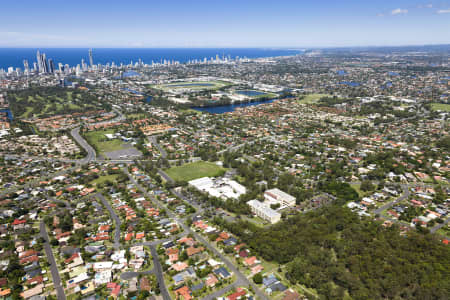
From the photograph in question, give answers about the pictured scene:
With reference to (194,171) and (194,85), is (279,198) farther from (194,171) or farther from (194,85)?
(194,85)

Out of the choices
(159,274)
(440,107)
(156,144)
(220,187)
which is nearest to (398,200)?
(220,187)

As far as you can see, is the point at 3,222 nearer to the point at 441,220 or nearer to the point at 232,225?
the point at 232,225

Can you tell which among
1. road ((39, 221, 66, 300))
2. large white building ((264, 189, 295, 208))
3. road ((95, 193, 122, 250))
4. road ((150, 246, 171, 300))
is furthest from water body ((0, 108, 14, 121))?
large white building ((264, 189, 295, 208))

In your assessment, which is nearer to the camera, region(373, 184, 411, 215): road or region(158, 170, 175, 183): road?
region(373, 184, 411, 215): road

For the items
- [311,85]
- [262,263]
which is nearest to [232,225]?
[262,263]

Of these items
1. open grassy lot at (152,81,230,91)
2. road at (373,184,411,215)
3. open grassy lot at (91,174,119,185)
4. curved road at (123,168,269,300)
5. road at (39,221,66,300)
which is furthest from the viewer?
open grassy lot at (152,81,230,91)

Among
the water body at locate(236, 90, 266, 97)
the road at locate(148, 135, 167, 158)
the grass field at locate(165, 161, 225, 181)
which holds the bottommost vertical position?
the grass field at locate(165, 161, 225, 181)

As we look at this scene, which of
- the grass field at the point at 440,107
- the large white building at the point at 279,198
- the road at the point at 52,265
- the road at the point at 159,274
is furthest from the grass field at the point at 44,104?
the grass field at the point at 440,107

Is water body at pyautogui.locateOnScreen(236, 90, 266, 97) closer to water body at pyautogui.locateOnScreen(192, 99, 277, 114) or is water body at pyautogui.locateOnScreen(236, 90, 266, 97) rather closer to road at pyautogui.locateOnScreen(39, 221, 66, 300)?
water body at pyautogui.locateOnScreen(192, 99, 277, 114)
